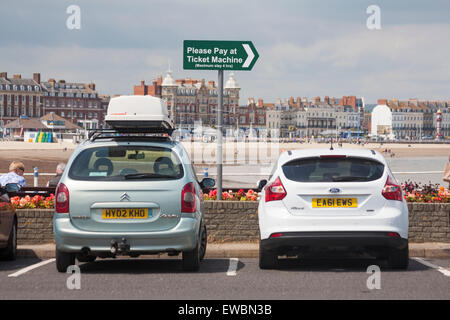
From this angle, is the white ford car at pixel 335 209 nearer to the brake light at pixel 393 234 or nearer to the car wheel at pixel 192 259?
the brake light at pixel 393 234

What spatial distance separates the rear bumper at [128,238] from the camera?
9.05 meters

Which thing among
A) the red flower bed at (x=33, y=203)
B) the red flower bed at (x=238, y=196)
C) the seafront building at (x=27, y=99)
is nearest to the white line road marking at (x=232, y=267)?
the red flower bed at (x=238, y=196)

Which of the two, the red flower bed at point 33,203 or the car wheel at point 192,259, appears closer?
the car wheel at point 192,259

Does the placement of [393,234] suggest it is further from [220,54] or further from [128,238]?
[220,54]

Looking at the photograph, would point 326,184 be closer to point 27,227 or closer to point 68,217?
point 68,217

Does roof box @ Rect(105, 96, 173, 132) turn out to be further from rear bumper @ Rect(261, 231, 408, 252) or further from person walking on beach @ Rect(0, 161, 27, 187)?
person walking on beach @ Rect(0, 161, 27, 187)

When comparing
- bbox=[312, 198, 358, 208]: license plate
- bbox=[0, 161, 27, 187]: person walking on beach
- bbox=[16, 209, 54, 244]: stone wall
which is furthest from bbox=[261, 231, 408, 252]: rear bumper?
bbox=[0, 161, 27, 187]: person walking on beach

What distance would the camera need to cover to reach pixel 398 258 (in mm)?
9656

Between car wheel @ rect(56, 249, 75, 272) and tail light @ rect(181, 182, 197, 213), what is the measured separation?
59.5 inches

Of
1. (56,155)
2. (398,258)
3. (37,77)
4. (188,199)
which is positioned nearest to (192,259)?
(188,199)

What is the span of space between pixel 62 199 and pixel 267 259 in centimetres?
256

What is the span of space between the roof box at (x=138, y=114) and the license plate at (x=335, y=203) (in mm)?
2813

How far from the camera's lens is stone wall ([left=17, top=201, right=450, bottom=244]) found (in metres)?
11.9
